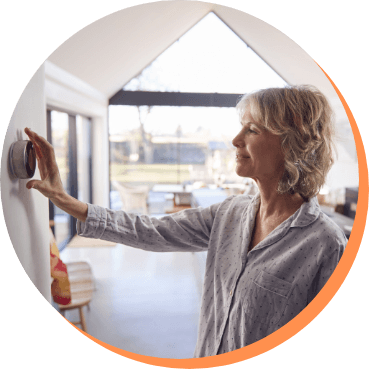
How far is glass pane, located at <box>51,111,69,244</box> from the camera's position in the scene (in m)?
2.42

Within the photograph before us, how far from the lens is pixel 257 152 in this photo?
0.64 m

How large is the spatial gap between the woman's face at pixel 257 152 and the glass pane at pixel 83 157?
8.96 feet

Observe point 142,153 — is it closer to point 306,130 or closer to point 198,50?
point 198,50

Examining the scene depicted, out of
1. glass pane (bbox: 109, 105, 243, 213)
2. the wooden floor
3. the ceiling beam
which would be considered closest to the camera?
the wooden floor

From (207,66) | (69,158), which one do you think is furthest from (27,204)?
(207,66)

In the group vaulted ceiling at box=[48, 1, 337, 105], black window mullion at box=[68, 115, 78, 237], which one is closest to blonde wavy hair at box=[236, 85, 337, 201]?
vaulted ceiling at box=[48, 1, 337, 105]

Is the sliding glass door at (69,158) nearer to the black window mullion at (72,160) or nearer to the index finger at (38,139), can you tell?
the black window mullion at (72,160)

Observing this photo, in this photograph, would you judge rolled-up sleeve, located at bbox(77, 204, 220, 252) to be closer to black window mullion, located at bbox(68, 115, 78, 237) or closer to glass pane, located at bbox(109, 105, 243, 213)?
black window mullion, located at bbox(68, 115, 78, 237)

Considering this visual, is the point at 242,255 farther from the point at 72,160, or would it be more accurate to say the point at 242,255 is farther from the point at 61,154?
the point at 72,160

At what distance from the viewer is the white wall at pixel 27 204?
0.54m

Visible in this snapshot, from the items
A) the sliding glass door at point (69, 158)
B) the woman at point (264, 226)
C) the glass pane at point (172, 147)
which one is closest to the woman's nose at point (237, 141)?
the woman at point (264, 226)

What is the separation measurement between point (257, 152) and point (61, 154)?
2.33m

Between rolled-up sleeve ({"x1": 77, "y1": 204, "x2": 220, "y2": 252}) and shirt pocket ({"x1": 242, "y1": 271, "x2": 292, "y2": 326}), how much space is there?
190 millimetres

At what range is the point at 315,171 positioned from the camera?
635mm
